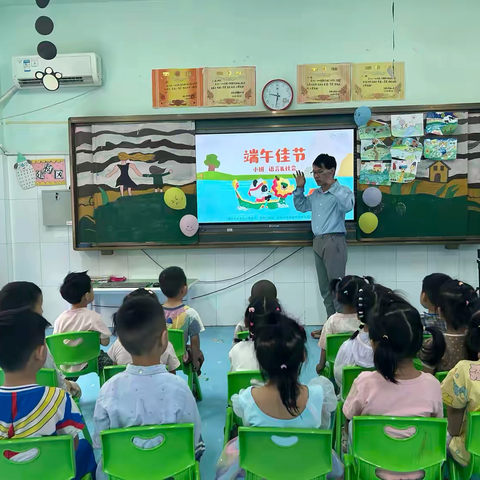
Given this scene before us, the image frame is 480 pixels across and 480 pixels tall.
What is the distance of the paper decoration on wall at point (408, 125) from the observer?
152 inches

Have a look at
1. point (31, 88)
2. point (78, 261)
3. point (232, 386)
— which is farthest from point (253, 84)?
point (232, 386)

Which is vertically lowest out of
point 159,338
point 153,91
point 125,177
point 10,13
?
point 159,338

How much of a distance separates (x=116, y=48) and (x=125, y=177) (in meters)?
1.26

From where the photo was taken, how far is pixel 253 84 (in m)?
4.02

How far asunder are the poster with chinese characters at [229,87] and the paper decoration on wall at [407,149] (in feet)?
4.57

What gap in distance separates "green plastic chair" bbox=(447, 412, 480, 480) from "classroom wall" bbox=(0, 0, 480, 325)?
9.10ft

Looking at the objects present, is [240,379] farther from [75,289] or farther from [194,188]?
[194,188]

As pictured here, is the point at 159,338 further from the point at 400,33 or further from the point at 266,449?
the point at 400,33

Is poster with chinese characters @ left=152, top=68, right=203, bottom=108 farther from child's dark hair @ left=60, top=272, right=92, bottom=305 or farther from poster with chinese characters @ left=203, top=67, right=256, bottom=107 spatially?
child's dark hair @ left=60, top=272, right=92, bottom=305

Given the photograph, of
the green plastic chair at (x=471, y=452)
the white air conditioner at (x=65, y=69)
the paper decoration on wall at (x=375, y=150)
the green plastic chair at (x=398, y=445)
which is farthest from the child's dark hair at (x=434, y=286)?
the white air conditioner at (x=65, y=69)

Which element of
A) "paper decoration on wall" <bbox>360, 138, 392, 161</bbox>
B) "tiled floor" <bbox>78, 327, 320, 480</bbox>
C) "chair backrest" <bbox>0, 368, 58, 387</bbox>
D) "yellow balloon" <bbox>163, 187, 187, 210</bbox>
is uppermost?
"paper decoration on wall" <bbox>360, 138, 392, 161</bbox>

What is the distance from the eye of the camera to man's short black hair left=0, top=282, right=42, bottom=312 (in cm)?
204

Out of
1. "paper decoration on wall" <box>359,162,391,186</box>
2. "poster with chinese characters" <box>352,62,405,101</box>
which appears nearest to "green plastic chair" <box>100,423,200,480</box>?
"paper decoration on wall" <box>359,162,391,186</box>

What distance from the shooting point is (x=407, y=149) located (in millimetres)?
3893
